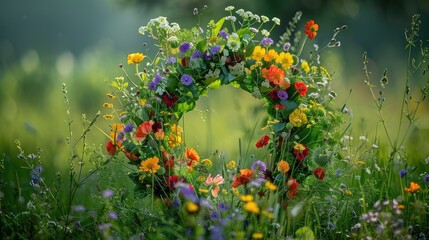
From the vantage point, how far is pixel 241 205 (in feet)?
10.0

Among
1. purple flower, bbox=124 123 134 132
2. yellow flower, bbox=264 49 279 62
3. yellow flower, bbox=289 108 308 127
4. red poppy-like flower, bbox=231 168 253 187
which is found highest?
yellow flower, bbox=264 49 279 62

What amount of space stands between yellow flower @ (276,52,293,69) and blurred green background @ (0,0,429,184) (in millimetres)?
412

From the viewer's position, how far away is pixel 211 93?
9383 mm

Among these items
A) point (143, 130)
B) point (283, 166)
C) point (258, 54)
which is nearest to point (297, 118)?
point (283, 166)

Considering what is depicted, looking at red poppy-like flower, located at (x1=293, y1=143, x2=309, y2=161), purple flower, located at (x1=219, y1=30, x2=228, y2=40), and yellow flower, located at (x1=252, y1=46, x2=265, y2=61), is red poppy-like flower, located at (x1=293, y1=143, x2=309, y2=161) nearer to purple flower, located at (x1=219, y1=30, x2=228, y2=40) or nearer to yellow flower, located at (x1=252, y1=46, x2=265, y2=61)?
yellow flower, located at (x1=252, y1=46, x2=265, y2=61)

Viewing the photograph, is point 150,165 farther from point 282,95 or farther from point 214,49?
point 282,95

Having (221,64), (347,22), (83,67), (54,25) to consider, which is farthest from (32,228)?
(54,25)

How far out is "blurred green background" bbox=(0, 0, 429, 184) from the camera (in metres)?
5.24

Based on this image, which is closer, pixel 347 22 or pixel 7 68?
pixel 7 68

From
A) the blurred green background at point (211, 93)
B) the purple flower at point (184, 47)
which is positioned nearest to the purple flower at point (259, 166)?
the blurred green background at point (211, 93)

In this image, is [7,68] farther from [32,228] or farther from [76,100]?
[32,228]

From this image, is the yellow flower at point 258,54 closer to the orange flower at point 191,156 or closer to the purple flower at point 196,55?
the purple flower at point 196,55

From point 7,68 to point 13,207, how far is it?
5.47m

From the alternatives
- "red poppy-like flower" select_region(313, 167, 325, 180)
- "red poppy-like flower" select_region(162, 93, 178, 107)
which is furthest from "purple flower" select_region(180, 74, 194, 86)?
"red poppy-like flower" select_region(313, 167, 325, 180)
